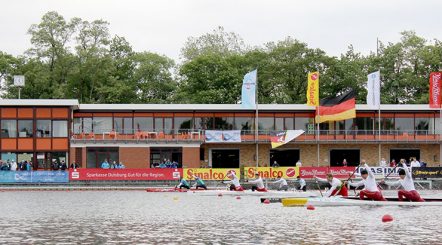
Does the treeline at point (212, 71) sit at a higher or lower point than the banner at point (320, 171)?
higher

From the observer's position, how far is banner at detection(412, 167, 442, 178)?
60562mm

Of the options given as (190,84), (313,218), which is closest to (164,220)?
(313,218)

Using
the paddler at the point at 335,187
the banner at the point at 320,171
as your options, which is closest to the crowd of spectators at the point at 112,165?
the banner at the point at 320,171

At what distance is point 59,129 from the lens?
2886 inches

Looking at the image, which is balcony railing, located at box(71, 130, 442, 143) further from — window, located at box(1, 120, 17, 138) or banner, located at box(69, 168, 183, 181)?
banner, located at box(69, 168, 183, 181)

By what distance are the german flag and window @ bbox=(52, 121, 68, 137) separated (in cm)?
2226

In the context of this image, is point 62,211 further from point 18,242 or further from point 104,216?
point 18,242

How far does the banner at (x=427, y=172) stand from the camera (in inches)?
2384

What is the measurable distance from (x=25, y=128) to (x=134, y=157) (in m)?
9.87

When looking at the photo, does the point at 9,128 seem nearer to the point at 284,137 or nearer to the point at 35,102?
the point at 35,102

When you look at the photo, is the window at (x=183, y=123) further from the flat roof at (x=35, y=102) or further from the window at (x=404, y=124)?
the window at (x=404, y=124)

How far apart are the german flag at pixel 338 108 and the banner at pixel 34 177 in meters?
23.8

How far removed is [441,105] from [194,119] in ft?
73.3

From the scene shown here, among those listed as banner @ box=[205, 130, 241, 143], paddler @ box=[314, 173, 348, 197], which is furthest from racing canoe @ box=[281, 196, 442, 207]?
banner @ box=[205, 130, 241, 143]
